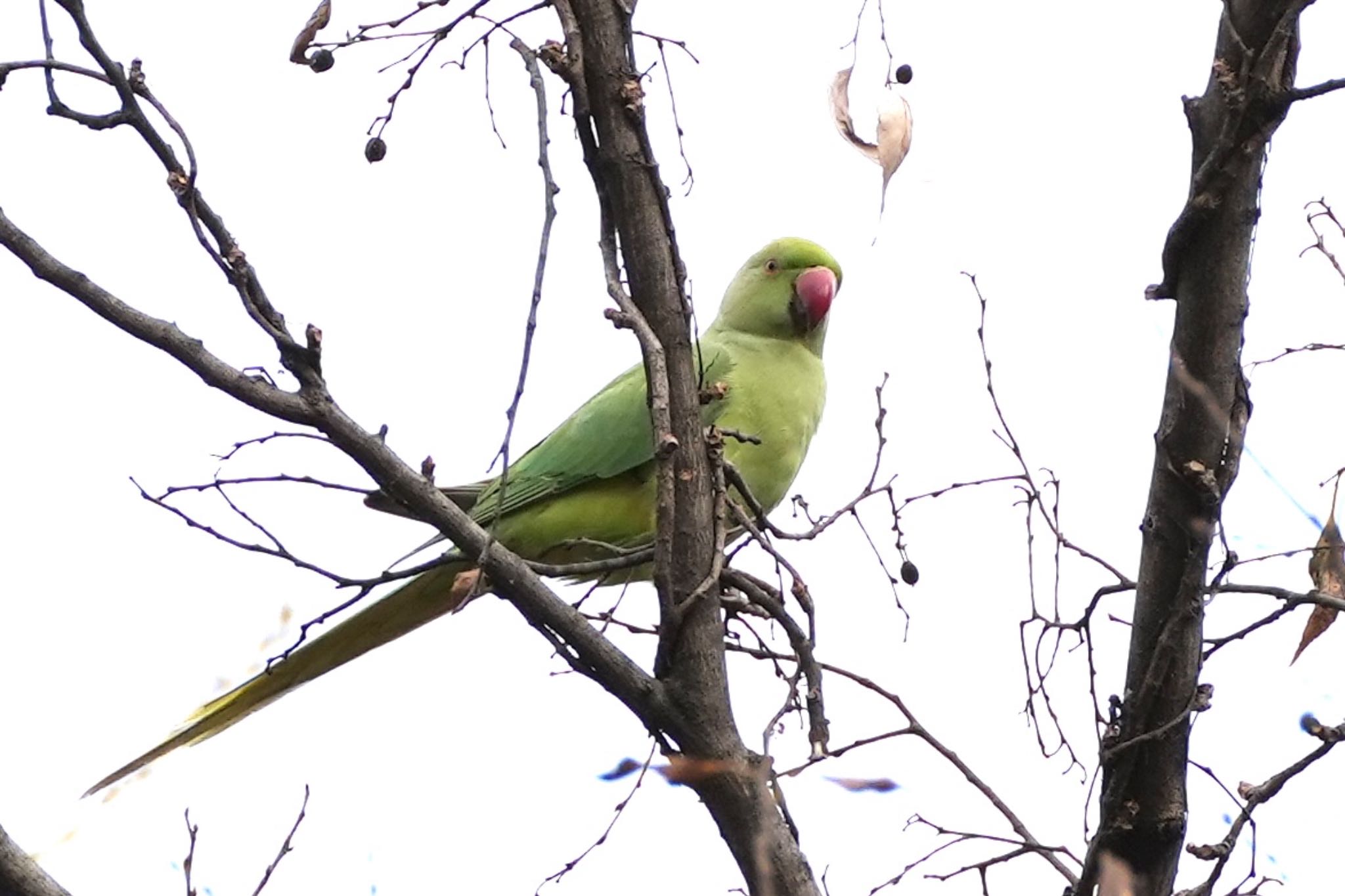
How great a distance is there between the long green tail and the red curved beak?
1.35 meters

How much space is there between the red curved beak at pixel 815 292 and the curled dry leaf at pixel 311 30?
83.6 inches

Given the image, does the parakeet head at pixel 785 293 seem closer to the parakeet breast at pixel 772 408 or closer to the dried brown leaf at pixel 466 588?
the parakeet breast at pixel 772 408

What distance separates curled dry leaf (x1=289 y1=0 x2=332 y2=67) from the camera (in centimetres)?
224

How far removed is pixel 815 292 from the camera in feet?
13.9

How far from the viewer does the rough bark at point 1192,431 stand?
1.90m

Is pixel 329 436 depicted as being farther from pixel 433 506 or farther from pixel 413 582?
pixel 413 582

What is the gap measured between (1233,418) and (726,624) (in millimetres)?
888

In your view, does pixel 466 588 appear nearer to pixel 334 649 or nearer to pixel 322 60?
pixel 322 60

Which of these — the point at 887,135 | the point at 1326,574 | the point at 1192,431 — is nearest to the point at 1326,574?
the point at 1326,574

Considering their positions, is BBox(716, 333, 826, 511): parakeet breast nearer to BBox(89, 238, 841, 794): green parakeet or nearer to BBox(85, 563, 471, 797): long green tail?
BBox(89, 238, 841, 794): green parakeet

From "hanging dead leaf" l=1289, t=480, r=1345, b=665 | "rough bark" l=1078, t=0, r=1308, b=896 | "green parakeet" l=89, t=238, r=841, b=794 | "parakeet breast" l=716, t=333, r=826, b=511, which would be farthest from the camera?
"parakeet breast" l=716, t=333, r=826, b=511

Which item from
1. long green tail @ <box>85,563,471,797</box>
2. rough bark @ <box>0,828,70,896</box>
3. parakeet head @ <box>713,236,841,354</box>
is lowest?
rough bark @ <box>0,828,70,896</box>

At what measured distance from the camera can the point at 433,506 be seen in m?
2.08

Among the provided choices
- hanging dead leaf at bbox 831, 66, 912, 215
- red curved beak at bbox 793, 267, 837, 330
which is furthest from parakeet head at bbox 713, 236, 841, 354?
hanging dead leaf at bbox 831, 66, 912, 215
